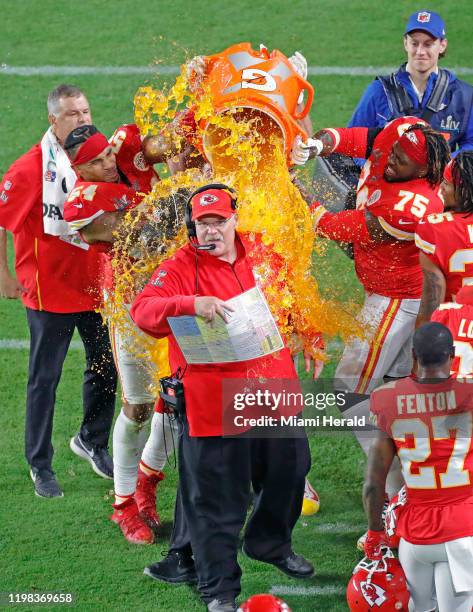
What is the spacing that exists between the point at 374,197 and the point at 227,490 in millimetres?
1461

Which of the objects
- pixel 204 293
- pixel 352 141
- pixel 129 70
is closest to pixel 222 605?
pixel 204 293

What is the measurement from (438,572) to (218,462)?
0.90 metres

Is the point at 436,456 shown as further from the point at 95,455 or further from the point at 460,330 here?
the point at 95,455

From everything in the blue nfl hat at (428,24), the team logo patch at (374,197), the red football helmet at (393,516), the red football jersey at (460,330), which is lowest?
the red football helmet at (393,516)

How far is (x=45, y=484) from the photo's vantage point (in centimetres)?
565

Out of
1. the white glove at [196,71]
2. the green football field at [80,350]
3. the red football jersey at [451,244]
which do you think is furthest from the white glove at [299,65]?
the green football field at [80,350]

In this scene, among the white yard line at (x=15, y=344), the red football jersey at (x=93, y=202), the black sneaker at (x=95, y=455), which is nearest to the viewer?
the red football jersey at (x=93, y=202)

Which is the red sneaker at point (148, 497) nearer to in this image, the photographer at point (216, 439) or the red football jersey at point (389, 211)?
the photographer at point (216, 439)

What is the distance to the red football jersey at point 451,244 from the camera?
4621 millimetres

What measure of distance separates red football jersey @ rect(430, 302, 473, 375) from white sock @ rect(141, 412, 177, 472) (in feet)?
4.41

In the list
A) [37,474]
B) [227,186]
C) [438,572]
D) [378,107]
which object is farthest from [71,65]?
[438,572]

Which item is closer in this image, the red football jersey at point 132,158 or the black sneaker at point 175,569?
the black sneaker at point 175,569

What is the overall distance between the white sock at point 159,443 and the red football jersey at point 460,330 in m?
1.34

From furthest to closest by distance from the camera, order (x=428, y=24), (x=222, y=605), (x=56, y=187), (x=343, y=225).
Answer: (x=428, y=24), (x=56, y=187), (x=343, y=225), (x=222, y=605)
